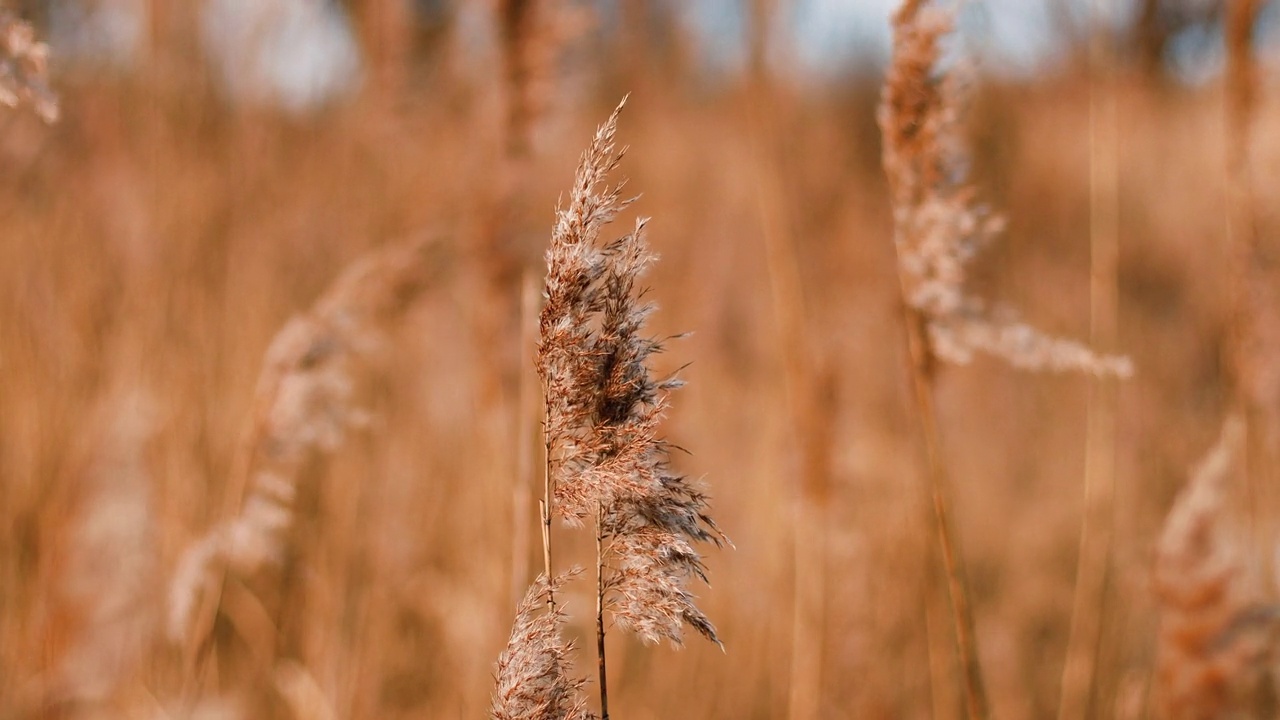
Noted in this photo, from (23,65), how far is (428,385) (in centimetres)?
244

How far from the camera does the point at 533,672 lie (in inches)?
20.0

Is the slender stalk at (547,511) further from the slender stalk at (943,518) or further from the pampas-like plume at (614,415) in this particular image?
the slender stalk at (943,518)

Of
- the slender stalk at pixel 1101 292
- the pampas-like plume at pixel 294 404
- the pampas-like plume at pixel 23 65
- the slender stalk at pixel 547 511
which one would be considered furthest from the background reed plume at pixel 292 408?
the slender stalk at pixel 1101 292

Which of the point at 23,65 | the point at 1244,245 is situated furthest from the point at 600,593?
the point at 1244,245

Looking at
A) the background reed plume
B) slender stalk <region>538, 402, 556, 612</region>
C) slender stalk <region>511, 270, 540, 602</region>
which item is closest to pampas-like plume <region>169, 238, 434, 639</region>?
the background reed plume

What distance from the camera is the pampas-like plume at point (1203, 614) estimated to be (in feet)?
3.77

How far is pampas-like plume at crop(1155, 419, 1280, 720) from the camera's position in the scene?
1.15 m

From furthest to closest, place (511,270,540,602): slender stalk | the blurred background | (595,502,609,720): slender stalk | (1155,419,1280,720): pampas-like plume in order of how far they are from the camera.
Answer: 1. the blurred background
2. (1155,419,1280,720): pampas-like plume
3. (511,270,540,602): slender stalk
4. (595,502,609,720): slender stalk

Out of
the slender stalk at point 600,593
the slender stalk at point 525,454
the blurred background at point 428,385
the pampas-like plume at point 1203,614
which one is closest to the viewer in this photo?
the slender stalk at point 600,593

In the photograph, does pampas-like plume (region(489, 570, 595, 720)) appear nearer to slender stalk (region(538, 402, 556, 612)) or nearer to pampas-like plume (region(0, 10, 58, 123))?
slender stalk (region(538, 402, 556, 612))

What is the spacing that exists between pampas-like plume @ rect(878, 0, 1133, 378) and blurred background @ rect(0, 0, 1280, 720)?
12 centimetres

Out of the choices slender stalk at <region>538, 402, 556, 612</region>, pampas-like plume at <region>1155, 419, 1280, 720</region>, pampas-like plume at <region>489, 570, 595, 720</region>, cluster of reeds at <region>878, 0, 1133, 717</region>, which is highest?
cluster of reeds at <region>878, 0, 1133, 717</region>

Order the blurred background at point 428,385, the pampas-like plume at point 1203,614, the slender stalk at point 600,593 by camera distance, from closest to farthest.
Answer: the slender stalk at point 600,593, the pampas-like plume at point 1203,614, the blurred background at point 428,385

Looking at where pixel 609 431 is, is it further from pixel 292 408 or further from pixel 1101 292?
pixel 1101 292
